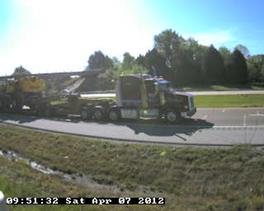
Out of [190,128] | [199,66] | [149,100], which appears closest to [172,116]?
[149,100]

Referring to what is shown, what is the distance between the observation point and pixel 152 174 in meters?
16.4

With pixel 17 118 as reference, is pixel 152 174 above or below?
below

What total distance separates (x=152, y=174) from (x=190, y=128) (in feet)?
24.9

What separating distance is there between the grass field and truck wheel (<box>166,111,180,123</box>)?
6411 mm

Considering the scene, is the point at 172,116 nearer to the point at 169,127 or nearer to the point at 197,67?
the point at 169,127

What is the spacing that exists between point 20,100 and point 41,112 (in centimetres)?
474

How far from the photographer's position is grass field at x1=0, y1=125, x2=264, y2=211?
12.7m

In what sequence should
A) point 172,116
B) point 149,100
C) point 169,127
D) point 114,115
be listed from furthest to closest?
point 114,115 → point 149,100 → point 172,116 → point 169,127

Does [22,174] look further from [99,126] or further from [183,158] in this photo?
[99,126]

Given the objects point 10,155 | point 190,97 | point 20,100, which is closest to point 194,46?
point 20,100

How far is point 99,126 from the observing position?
26.3 m

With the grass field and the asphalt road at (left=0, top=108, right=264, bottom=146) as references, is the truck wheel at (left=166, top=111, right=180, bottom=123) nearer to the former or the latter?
the asphalt road at (left=0, top=108, right=264, bottom=146)

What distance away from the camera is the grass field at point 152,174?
41.6ft

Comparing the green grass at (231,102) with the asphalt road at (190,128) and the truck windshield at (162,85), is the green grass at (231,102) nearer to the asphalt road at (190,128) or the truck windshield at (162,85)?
the asphalt road at (190,128)
